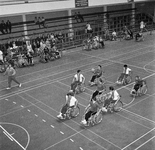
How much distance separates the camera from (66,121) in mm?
10125

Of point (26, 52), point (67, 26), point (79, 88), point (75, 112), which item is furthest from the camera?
point (67, 26)

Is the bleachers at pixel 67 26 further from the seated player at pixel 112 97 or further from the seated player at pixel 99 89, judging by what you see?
the seated player at pixel 112 97

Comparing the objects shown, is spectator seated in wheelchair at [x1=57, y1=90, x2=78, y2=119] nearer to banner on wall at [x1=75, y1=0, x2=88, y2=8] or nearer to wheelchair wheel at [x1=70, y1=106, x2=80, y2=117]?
wheelchair wheel at [x1=70, y1=106, x2=80, y2=117]

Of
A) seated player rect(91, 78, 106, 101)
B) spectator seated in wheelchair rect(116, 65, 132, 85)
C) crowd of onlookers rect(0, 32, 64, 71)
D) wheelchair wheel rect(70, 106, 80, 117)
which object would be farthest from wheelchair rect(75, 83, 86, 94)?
crowd of onlookers rect(0, 32, 64, 71)

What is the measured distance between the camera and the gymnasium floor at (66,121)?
8586 millimetres

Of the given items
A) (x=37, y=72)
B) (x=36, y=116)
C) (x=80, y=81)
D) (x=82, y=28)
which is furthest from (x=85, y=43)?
(x=36, y=116)

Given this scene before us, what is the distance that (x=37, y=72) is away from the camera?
672 inches

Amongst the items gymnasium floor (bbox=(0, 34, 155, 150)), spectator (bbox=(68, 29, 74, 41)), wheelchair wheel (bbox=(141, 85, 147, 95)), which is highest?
spectator (bbox=(68, 29, 74, 41))

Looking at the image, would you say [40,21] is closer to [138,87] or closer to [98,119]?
[138,87]

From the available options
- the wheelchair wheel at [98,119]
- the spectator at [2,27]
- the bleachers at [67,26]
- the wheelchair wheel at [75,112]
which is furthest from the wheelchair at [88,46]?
the wheelchair wheel at [98,119]

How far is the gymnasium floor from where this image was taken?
8.59 m

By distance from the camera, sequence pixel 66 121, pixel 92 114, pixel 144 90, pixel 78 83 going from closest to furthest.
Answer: pixel 92 114 → pixel 66 121 → pixel 144 90 → pixel 78 83

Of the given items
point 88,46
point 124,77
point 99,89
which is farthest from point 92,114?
point 88,46

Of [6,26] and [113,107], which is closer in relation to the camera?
[113,107]
